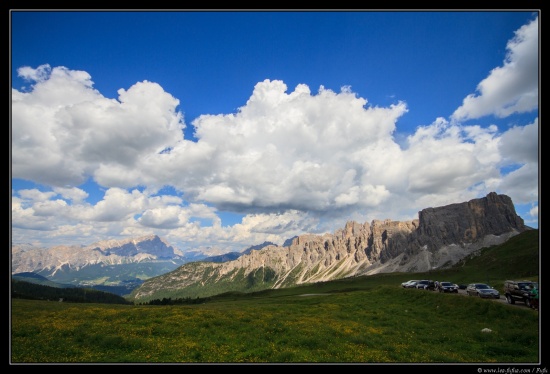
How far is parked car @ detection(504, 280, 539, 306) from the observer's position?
41.8m

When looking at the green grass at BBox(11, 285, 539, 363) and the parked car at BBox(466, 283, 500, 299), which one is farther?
the parked car at BBox(466, 283, 500, 299)

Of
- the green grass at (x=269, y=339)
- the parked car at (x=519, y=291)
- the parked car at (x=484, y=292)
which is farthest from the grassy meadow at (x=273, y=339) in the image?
the parked car at (x=484, y=292)

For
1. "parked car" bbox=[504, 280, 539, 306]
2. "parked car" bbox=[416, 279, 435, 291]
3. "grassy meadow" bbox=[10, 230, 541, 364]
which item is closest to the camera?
"grassy meadow" bbox=[10, 230, 541, 364]

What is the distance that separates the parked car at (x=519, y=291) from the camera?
41.8 metres

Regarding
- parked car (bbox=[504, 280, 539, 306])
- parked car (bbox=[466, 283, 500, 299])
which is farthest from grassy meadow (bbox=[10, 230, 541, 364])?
parked car (bbox=[466, 283, 500, 299])

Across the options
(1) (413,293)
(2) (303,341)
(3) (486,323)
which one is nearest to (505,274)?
(1) (413,293)

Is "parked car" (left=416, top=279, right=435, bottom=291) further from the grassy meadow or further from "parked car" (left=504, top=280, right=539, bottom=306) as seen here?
the grassy meadow

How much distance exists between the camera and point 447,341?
2952 centimetres

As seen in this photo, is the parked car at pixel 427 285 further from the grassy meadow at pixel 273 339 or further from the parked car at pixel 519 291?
the grassy meadow at pixel 273 339

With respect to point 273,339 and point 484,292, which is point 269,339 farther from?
point 484,292

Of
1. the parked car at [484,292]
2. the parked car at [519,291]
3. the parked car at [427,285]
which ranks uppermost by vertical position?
the parked car at [519,291]

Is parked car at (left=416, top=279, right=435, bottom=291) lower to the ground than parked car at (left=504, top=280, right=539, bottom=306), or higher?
lower

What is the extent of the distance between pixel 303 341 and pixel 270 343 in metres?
2.82
